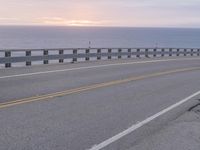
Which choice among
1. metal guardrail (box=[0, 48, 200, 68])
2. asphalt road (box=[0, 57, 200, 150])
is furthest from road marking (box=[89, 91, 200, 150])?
metal guardrail (box=[0, 48, 200, 68])

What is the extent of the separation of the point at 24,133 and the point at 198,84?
12.1 m

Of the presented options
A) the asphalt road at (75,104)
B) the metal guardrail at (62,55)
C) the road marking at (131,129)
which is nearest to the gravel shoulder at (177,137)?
the road marking at (131,129)

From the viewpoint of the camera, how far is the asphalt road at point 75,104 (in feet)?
34.0

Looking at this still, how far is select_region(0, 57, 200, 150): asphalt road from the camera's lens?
408 inches

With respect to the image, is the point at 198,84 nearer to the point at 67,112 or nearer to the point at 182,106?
the point at 182,106

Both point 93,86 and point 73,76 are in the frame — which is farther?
point 73,76

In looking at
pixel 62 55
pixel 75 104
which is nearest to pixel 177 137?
pixel 75 104

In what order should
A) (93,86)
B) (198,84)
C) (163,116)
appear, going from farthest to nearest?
(198,84) < (93,86) < (163,116)

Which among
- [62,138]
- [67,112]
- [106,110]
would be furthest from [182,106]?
[62,138]

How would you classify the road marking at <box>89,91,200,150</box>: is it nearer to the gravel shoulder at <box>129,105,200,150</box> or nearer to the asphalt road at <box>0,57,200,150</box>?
the asphalt road at <box>0,57,200,150</box>

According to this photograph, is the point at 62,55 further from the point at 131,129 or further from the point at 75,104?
the point at 131,129

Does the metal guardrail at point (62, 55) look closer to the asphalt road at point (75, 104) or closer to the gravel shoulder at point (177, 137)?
the asphalt road at point (75, 104)

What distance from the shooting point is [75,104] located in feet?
47.6

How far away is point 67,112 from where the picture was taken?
43.1 ft
